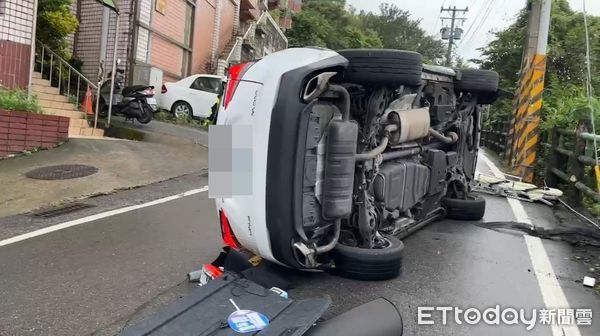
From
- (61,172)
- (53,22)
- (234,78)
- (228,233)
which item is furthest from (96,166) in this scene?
(234,78)

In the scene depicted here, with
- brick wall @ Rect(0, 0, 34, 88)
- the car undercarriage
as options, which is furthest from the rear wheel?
the car undercarriage

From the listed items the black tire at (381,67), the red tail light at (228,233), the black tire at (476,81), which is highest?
the black tire at (476,81)

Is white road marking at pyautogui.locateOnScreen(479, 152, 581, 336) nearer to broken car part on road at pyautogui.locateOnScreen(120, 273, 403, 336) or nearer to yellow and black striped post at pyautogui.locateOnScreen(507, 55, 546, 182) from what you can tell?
broken car part on road at pyautogui.locateOnScreen(120, 273, 403, 336)

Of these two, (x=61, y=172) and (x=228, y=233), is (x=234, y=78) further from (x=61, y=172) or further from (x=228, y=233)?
(x=61, y=172)

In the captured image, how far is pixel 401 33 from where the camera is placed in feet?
245

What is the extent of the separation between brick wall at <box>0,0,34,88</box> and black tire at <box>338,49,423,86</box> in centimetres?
792

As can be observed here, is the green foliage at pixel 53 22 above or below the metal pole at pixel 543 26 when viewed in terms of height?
below

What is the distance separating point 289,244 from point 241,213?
38 centimetres

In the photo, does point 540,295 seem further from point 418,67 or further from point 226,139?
point 226,139

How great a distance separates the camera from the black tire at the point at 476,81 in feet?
→ 19.2

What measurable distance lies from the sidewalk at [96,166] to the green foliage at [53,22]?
10.9ft

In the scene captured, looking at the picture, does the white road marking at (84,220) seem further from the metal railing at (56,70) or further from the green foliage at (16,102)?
the metal railing at (56,70)

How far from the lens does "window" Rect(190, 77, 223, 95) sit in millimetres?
15398

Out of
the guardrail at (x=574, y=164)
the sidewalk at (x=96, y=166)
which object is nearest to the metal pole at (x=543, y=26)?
the guardrail at (x=574, y=164)
